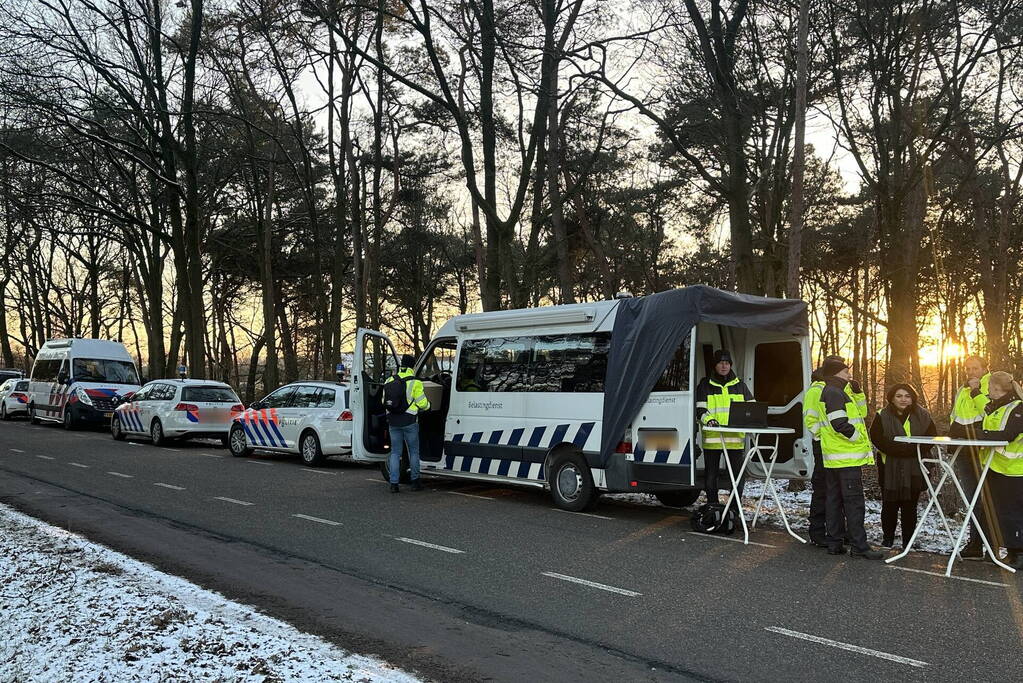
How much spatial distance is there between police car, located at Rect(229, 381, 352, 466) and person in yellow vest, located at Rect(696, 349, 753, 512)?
8.36m

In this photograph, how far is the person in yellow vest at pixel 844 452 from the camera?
833cm

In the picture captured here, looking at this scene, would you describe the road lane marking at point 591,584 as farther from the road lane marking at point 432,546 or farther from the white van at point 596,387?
the white van at point 596,387

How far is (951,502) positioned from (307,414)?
10.9m

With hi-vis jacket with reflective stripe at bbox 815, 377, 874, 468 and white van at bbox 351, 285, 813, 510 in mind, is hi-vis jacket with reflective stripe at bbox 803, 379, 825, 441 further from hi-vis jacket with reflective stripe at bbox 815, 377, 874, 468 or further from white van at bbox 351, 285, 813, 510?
white van at bbox 351, 285, 813, 510

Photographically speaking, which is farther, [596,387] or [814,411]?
[596,387]

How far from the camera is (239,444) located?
1839 cm

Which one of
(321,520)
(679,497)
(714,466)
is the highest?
(714,466)

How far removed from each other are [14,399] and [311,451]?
65.7 feet

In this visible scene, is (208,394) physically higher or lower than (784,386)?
lower

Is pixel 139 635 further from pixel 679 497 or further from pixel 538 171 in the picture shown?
pixel 538 171

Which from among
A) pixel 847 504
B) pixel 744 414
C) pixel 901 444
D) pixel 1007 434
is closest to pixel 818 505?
pixel 847 504

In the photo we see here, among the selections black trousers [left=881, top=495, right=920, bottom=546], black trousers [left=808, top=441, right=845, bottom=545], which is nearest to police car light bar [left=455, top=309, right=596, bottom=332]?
black trousers [left=808, top=441, right=845, bottom=545]

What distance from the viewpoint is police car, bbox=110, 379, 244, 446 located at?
2075cm

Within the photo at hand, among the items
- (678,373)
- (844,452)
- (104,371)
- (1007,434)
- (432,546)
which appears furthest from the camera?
(104,371)
